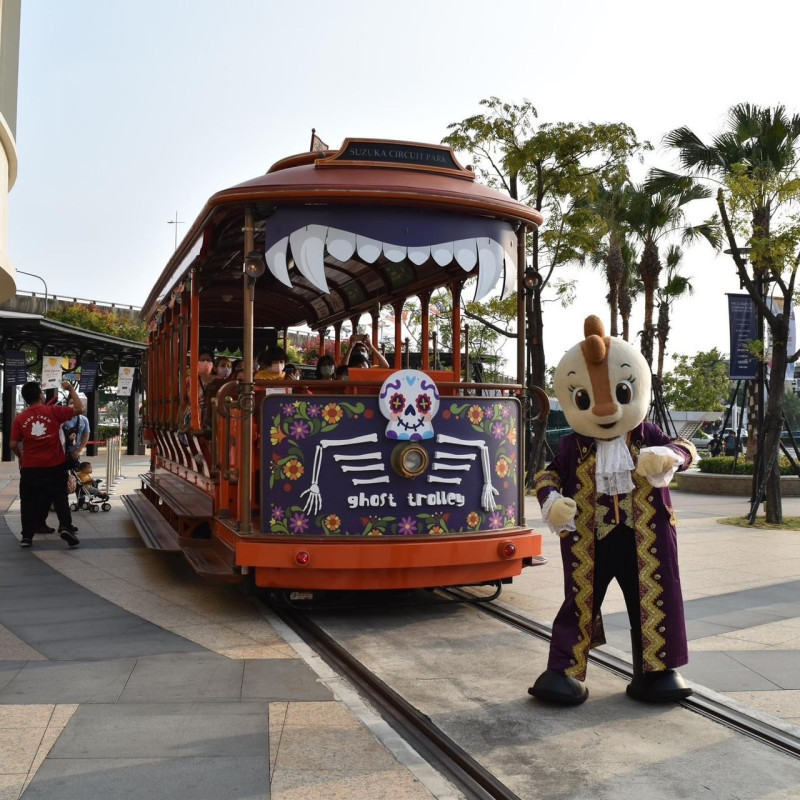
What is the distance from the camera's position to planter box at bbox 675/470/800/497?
1959 cm

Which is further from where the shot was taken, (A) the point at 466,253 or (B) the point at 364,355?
(B) the point at 364,355

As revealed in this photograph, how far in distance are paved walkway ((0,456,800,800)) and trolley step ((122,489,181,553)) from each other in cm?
38

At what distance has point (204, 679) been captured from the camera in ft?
18.5

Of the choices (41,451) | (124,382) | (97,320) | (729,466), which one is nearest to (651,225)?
(729,466)

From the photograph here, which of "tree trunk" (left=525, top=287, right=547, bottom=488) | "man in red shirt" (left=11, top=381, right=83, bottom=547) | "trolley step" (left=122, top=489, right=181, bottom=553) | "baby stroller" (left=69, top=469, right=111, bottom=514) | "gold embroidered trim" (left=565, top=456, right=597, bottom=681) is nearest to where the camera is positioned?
"gold embroidered trim" (left=565, top=456, right=597, bottom=681)

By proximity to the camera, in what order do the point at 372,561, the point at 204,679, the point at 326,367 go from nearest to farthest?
the point at 204,679, the point at 372,561, the point at 326,367

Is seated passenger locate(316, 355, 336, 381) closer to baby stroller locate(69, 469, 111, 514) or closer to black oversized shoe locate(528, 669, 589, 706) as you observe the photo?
black oversized shoe locate(528, 669, 589, 706)

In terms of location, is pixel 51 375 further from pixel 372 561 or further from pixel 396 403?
pixel 372 561

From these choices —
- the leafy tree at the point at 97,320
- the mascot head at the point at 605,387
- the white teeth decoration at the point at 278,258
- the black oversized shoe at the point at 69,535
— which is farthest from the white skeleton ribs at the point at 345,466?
the leafy tree at the point at 97,320

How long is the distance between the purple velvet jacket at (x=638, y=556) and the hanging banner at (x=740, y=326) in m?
11.6

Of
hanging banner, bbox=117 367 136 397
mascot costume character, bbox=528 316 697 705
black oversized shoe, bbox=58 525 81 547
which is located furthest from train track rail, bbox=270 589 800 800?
hanging banner, bbox=117 367 136 397

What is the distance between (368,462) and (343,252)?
5.02 ft

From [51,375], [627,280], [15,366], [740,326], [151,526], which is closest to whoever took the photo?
[151,526]

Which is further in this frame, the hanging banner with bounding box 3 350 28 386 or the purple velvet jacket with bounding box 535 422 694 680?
the hanging banner with bounding box 3 350 28 386
